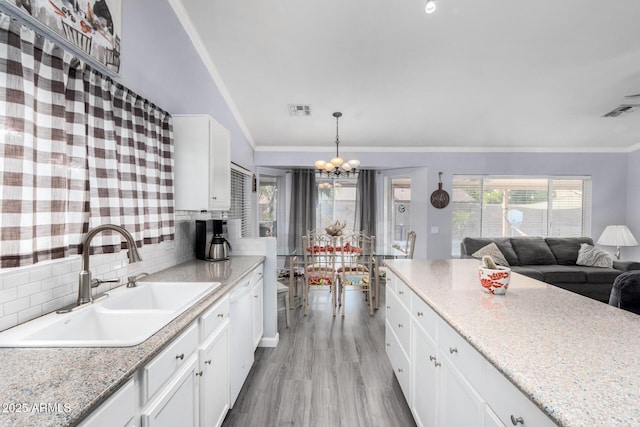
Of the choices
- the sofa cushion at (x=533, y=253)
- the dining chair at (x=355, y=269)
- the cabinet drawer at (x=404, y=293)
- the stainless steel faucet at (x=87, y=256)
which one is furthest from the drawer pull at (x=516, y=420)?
the sofa cushion at (x=533, y=253)

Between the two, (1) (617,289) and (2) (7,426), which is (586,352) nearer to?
(1) (617,289)

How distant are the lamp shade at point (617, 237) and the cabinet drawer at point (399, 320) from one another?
442 cm

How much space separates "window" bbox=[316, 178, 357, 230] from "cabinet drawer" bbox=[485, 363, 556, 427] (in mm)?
5289

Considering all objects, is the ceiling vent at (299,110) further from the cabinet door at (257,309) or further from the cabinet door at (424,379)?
the cabinet door at (424,379)

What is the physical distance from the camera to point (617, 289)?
160cm

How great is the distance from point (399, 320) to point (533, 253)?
3.54m

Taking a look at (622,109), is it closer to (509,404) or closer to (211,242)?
(509,404)

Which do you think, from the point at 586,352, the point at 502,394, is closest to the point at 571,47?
the point at 586,352

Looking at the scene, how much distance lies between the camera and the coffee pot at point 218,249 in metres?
2.59

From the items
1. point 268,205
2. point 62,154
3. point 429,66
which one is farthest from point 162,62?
point 268,205

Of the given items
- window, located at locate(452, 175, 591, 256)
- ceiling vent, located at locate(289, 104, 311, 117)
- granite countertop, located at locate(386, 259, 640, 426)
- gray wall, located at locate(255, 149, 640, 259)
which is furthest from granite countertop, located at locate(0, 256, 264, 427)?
window, located at locate(452, 175, 591, 256)

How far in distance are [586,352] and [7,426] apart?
1510 mm

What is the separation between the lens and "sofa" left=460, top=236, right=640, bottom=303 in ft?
13.1

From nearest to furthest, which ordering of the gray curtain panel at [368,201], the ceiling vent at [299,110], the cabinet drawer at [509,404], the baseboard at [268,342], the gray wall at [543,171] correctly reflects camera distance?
the cabinet drawer at [509,404], the baseboard at [268,342], the ceiling vent at [299,110], the gray wall at [543,171], the gray curtain panel at [368,201]
